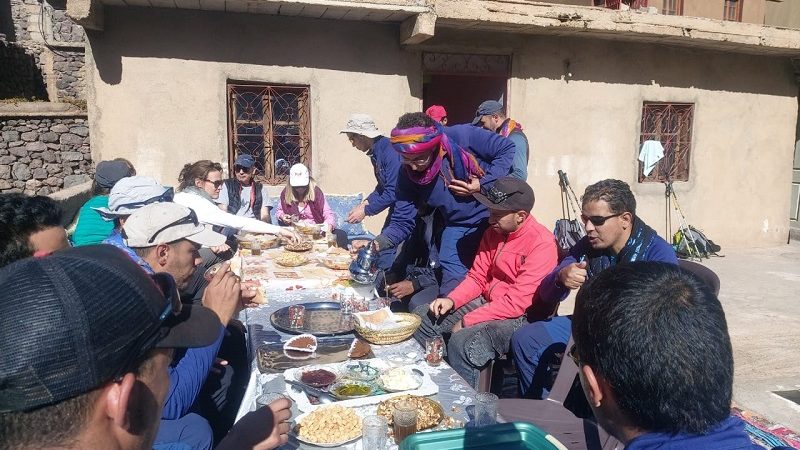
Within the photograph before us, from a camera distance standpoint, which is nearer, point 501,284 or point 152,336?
point 152,336

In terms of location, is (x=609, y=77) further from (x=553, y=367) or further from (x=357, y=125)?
(x=553, y=367)

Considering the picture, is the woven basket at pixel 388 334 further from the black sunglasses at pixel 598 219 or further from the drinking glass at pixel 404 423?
the black sunglasses at pixel 598 219

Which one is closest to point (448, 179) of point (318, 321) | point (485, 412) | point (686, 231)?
point (318, 321)

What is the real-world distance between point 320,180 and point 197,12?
249 centimetres

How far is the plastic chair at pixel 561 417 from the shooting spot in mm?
2516

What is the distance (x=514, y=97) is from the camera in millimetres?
8008

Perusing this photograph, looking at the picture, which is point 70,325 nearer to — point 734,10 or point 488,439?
point 488,439

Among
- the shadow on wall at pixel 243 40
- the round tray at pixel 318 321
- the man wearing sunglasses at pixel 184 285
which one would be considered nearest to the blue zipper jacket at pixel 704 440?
the man wearing sunglasses at pixel 184 285

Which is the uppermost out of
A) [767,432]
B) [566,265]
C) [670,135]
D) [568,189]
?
[670,135]

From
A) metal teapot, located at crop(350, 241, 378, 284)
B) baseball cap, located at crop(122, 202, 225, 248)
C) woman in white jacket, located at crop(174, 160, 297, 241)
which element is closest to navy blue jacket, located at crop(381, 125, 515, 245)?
metal teapot, located at crop(350, 241, 378, 284)

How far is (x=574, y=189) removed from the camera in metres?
8.56

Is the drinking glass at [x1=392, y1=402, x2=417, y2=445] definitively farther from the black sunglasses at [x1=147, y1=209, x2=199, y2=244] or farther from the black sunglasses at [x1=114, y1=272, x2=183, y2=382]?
the black sunglasses at [x1=147, y1=209, x2=199, y2=244]

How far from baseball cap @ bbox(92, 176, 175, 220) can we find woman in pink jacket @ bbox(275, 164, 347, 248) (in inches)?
94.2

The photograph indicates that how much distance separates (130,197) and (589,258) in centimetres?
289
